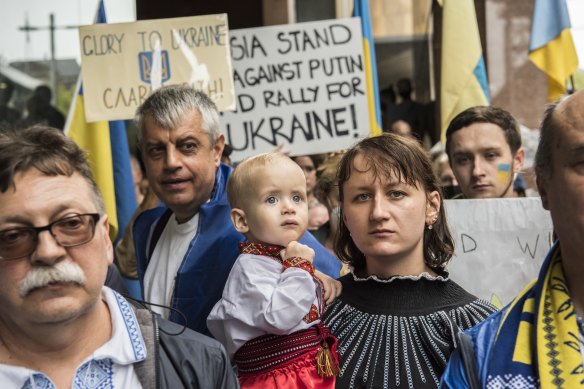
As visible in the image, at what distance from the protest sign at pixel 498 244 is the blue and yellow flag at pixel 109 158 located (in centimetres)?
272

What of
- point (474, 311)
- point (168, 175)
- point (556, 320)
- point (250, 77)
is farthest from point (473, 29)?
point (556, 320)

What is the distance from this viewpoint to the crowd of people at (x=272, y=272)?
2.40m

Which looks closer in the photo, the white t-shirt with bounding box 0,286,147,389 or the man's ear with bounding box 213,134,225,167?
the white t-shirt with bounding box 0,286,147,389

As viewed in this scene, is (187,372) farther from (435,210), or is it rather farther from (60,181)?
(435,210)

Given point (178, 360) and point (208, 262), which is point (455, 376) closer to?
point (178, 360)

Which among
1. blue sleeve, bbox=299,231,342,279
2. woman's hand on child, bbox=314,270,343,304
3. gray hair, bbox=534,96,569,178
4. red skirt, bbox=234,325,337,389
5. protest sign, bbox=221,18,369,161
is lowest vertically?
red skirt, bbox=234,325,337,389

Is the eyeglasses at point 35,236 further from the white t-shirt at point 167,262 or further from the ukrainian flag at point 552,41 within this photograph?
the ukrainian flag at point 552,41

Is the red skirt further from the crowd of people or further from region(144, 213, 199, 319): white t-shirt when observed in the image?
region(144, 213, 199, 319): white t-shirt

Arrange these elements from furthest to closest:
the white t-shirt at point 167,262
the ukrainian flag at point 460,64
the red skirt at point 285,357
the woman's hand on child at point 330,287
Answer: the ukrainian flag at point 460,64 < the white t-shirt at point 167,262 < the woman's hand on child at point 330,287 < the red skirt at point 285,357

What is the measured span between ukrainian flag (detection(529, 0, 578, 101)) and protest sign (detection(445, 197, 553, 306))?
2635mm

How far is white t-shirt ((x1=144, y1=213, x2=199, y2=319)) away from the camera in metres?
4.02

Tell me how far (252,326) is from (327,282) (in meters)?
0.34

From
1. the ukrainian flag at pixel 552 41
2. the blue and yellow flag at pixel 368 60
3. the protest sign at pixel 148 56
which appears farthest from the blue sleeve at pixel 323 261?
the ukrainian flag at pixel 552 41

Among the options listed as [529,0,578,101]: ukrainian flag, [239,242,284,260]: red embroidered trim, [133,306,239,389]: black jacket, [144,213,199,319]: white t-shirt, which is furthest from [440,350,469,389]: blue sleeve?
[529,0,578,101]: ukrainian flag
